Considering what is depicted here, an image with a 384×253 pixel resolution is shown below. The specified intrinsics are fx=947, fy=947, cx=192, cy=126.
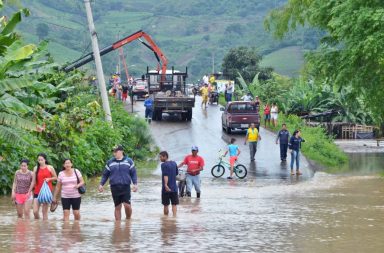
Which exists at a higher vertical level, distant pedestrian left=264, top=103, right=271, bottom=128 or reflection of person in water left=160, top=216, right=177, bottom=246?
distant pedestrian left=264, top=103, right=271, bottom=128

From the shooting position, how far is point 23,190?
805 inches

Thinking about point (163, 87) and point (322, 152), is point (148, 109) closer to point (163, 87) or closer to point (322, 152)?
point (163, 87)

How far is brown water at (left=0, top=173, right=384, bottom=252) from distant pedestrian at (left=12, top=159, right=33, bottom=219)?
1.42 ft

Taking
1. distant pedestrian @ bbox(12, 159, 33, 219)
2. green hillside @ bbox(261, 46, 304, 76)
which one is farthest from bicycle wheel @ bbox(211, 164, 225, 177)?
green hillside @ bbox(261, 46, 304, 76)

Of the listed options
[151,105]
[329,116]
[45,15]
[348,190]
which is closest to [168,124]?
[151,105]

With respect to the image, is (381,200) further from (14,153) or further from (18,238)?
(18,238)

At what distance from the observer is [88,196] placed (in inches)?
1089

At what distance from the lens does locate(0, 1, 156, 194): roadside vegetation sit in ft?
88.4

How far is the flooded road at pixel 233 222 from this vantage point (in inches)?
647

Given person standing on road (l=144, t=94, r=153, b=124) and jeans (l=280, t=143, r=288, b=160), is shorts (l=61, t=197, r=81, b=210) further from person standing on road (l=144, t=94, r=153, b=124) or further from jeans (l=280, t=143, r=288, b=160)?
person standing on road (l=144, t=94, r=153, b=124)

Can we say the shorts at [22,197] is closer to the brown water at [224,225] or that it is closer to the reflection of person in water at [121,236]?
the brown water at [224,225]

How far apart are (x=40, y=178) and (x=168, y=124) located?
110 feet

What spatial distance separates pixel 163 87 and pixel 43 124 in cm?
2872

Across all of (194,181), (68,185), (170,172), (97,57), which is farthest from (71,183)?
(97,57)
